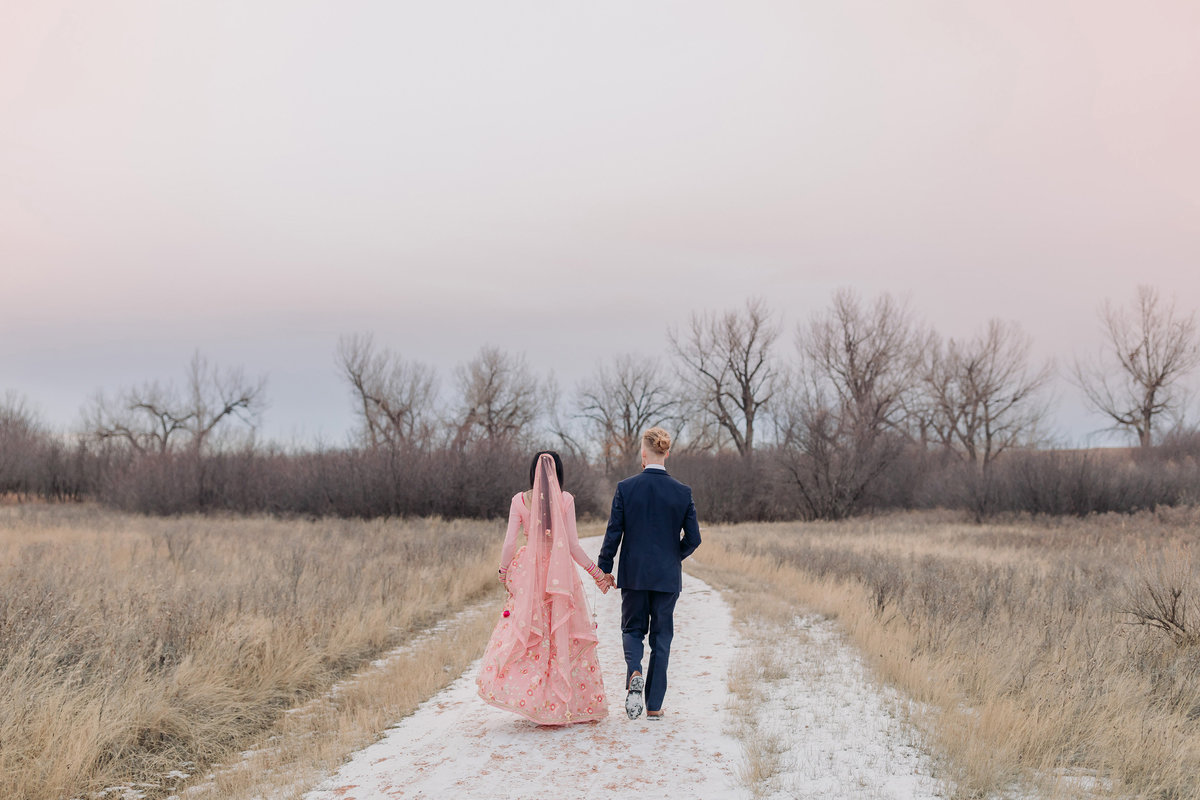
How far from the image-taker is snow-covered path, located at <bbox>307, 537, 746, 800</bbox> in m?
4.79

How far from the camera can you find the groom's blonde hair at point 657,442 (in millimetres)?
5914

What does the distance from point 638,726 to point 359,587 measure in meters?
8.13

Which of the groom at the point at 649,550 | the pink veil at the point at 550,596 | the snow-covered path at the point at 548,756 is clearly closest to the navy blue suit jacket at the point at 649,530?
the groom at the point at 649,550

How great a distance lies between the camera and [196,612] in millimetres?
8961

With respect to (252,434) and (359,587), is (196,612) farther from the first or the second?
(252,434)

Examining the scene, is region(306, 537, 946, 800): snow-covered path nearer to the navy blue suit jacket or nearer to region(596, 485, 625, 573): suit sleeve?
the navy blue suit jacket

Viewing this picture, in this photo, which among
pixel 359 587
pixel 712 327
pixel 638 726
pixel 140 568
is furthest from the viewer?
pixel 712 327

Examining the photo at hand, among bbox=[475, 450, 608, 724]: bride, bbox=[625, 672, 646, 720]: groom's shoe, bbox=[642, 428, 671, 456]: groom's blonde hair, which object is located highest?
bbox=[642, 428, 671, 456]: groom's blonde hair

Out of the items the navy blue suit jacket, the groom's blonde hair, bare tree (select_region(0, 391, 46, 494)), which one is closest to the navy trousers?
the navy blue suit jacket

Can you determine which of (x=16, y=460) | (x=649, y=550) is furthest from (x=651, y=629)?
(x=16, y=460)

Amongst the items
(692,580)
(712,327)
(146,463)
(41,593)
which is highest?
(712,327)

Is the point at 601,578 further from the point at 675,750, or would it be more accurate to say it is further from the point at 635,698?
the point at 675,750

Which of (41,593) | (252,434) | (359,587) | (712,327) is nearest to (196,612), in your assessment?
(41,593)

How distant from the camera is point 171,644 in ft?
26.5
